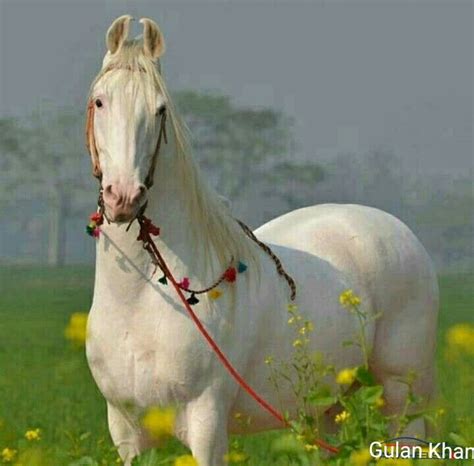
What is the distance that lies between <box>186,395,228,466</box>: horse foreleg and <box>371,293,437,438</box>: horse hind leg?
1.17 metres

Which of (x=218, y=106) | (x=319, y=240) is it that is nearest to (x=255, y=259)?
(x=319, y=240)

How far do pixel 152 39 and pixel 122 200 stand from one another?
64cm

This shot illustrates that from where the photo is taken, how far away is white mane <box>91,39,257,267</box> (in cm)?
409

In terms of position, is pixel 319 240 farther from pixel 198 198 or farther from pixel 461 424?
pixel 461 424

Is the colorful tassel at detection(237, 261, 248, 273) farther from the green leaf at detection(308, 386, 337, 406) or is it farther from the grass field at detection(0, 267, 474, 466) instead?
the green leaf at detection(308, 386, 337, 406)

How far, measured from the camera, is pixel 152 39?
4227 millimetres

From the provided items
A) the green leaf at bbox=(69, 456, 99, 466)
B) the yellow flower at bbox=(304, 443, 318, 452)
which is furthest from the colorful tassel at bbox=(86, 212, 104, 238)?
the yellow flower at bbox=(304, 443, 318, 452)

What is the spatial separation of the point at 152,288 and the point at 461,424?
109 cm

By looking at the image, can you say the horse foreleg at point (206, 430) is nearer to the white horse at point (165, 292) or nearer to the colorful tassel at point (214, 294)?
the white horse at point (165, 292)

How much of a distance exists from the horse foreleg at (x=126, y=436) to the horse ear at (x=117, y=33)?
1.21 meters

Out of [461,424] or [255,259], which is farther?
[255,259]

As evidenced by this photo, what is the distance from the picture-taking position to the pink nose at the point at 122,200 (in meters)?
3.88

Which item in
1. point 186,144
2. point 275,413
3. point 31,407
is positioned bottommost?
point 31,407

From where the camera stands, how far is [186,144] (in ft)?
13.9
